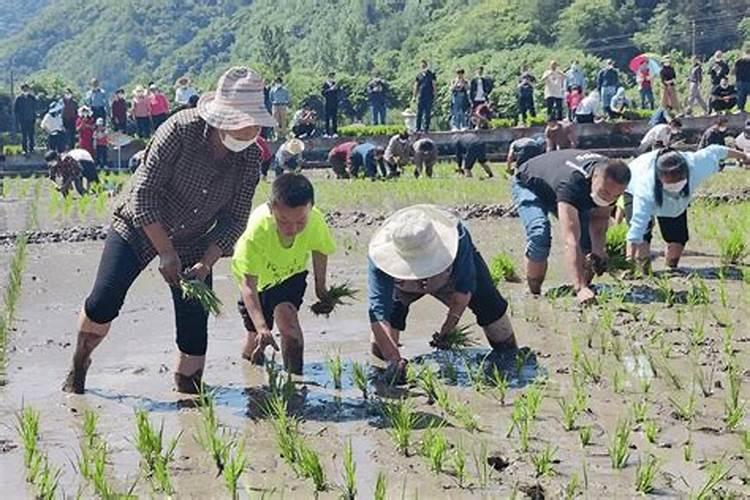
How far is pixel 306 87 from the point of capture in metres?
43.1

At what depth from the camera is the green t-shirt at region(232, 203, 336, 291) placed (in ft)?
19.6

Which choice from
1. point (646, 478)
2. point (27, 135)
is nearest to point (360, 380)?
point (646, 478)

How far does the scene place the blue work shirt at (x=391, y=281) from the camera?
5.86m

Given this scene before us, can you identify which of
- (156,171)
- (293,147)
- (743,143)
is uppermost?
(156,171)

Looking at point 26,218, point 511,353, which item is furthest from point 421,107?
point 511,353

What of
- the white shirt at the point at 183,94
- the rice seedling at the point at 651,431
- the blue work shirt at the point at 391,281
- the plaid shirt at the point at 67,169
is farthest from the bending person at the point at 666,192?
the white shirt at the point at 183,94

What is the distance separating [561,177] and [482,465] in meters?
3.57

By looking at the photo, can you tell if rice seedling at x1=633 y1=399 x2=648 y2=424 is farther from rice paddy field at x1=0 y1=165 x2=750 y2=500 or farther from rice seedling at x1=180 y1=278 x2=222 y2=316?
rice seedling at x1=180 y1=278 x2=222 y2=316

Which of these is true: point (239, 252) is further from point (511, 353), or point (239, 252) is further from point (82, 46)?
point (82, 46)

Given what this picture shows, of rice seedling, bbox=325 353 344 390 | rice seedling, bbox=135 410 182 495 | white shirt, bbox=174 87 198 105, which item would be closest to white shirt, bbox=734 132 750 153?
white shirt, bbox=174 87 198 105

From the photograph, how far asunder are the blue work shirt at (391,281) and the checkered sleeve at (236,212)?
639 millimetres

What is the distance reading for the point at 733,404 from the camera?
5.07m

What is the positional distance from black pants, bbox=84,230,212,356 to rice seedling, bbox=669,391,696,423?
215 centimetres

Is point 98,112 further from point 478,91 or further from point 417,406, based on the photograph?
point 417,406
